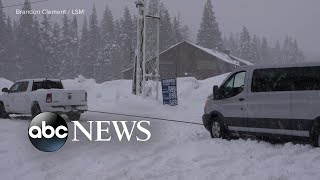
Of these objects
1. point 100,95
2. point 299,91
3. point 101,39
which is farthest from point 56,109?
point 101,39

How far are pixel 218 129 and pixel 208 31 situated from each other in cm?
7256

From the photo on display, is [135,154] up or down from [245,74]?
down

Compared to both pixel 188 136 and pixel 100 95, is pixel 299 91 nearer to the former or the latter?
pixel 188 136

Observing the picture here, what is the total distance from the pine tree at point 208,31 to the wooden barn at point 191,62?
876 inches

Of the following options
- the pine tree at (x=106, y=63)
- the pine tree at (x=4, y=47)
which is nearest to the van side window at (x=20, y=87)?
the pine tree at (x=4, y=47)

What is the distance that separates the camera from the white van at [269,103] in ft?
31.5

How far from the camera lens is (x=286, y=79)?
10.2 meters

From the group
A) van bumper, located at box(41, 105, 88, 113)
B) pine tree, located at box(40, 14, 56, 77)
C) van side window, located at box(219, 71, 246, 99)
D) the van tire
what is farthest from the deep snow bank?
pine tree, located at box(40, 14, 56, 77)

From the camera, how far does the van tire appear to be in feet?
39.1

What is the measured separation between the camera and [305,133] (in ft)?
31.6

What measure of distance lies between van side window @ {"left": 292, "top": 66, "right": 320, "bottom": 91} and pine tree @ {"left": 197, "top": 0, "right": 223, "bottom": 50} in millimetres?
73023

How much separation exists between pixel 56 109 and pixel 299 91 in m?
10.3

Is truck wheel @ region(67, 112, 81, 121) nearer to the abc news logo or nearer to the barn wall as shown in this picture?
the abc news logo

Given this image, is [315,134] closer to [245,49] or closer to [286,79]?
[286,79]
